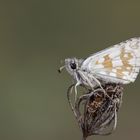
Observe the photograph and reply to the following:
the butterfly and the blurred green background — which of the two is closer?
the butterfly

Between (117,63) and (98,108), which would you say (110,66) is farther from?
(98,108)

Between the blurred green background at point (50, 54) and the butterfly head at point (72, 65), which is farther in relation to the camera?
→ the blurred green background at point (50, 54)

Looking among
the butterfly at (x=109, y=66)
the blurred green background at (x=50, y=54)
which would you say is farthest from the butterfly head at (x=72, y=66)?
the blurred green background at (x=50, y=54)

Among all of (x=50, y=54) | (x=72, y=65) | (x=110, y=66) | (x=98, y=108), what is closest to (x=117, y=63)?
(x=110, y=66)

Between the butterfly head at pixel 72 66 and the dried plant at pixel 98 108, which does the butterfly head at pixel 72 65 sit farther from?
the dried plant at pixel 98 108

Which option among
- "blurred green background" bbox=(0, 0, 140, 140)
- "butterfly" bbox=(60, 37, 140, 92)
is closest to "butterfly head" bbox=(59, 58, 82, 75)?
"butterfly" bbox=(60, 37, 140, 92)

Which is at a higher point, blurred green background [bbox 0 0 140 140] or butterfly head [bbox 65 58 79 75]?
blurred green background [bbox 0 0 140 140]

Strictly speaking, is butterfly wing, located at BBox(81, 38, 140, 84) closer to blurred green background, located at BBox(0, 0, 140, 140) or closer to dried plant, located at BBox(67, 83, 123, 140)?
dried plant, located at BBox(67, 83, 123, 140)

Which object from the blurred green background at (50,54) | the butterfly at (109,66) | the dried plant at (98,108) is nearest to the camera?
the dried plant at (98,108)
